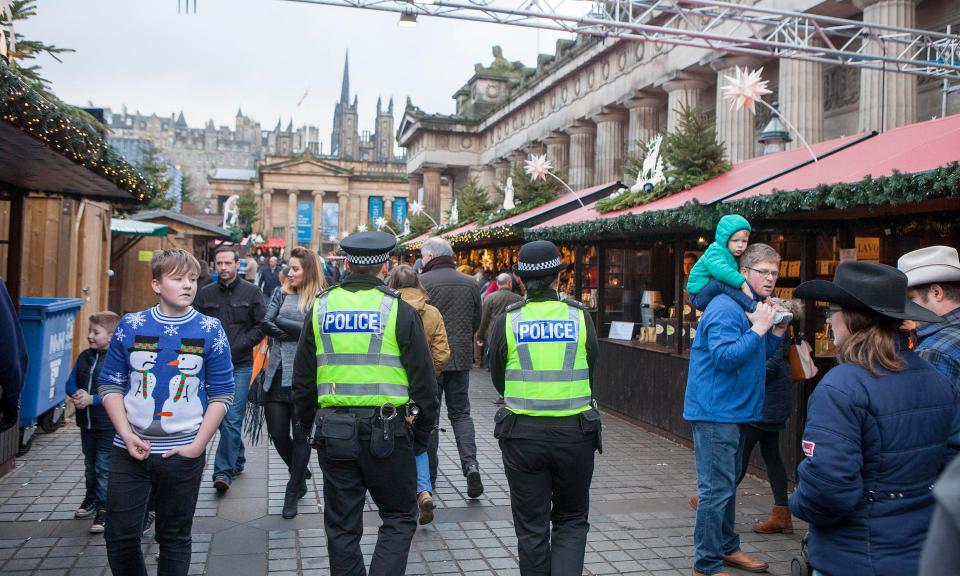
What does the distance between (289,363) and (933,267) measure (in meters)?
4.37

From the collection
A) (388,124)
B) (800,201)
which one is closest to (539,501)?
(800,201)

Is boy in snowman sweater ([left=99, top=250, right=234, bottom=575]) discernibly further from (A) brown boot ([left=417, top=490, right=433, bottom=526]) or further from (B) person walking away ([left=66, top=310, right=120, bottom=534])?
(A) brown boot ([left=417, top=490, right=433, bottom=526])

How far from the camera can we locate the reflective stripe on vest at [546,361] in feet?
13.0

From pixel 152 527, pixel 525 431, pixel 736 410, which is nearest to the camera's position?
pixel 525 431

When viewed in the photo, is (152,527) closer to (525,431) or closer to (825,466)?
(525,431)

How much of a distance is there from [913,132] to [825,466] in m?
7.11

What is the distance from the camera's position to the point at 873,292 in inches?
109

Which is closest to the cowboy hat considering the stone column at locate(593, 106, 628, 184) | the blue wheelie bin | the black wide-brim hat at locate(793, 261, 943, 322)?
the black wide-brim hat at locate(793, 261, 943, 322)

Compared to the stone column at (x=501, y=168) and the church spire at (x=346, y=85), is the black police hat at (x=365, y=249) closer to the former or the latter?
the stone column at (x=501, y=168)

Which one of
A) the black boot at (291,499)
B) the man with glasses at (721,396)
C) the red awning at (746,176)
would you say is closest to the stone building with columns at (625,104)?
the red awning at (746,176)

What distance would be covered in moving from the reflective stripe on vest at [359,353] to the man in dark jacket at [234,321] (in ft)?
9.86

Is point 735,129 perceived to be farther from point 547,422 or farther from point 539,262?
point 547,422

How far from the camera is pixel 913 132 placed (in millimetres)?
8367

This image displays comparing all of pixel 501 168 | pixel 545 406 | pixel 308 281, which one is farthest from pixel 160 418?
pixel 501 168
